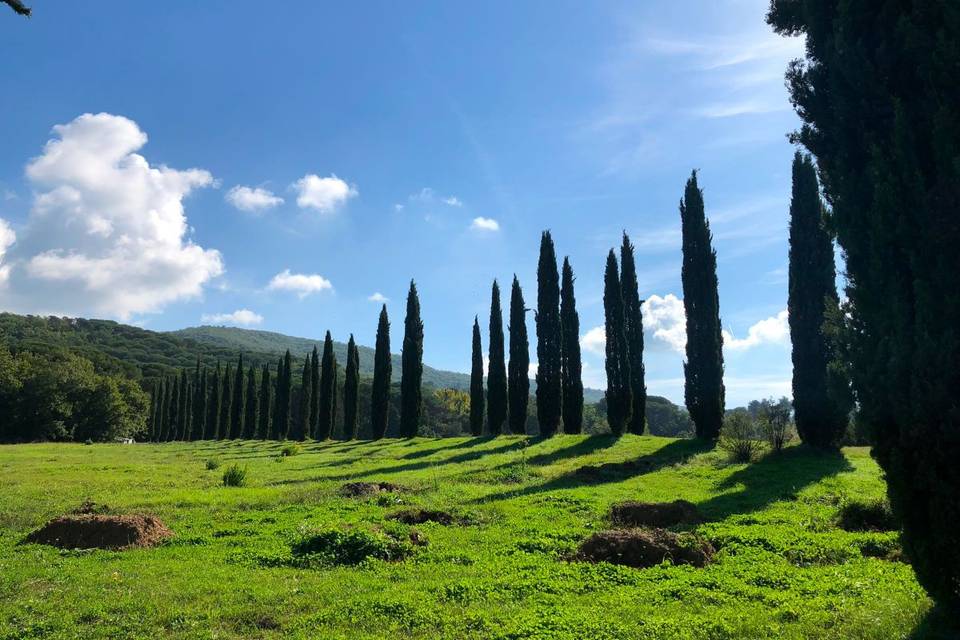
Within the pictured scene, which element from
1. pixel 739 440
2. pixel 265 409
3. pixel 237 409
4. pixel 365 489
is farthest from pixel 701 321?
pixel 237 409

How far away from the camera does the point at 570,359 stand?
3844cm

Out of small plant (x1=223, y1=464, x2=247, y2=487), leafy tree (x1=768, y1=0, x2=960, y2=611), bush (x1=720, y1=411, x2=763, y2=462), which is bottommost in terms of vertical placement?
small plant (x1=223, y1=464, x2=247, y2=487)

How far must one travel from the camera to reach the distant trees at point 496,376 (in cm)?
4312

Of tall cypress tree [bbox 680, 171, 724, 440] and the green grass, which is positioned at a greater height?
tall cypress tree [bbox 680, 171, 724, 440]

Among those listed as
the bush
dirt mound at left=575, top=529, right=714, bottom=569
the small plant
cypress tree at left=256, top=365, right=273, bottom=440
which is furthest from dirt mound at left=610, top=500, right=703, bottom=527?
cypress tree at left=256, top=365, right=273, bottom=440

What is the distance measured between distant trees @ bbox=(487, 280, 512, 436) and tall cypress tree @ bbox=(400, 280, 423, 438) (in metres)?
6.83

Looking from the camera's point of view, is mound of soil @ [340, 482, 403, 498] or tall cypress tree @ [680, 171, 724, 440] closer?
mound of soil @ [340, 482, 403, 498]

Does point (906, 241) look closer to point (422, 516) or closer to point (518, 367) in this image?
point (422, 516)

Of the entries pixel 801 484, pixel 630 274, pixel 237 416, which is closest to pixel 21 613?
pixel 801 484

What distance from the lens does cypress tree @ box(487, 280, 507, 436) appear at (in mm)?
43125

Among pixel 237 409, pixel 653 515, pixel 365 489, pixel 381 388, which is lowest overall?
pixel 365 489

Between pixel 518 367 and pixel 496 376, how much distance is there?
204cm

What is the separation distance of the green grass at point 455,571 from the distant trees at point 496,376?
79.6 feet

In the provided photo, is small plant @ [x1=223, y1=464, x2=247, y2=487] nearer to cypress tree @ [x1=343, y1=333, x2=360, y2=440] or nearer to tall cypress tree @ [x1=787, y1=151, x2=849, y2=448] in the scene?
tall cypress tree @ [x1=787, y1=151, x2=849, y2=448]
